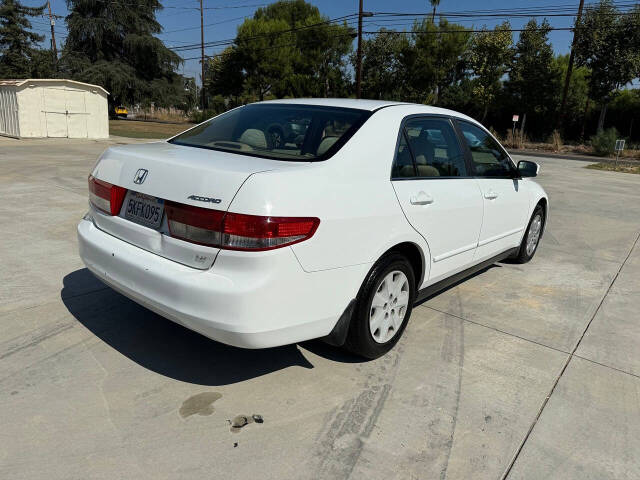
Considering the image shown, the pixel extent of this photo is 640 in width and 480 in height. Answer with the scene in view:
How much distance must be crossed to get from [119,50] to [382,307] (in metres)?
50.8

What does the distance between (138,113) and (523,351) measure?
180 ft

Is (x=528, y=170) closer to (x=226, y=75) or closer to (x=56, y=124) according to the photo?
(x=56, y=124)

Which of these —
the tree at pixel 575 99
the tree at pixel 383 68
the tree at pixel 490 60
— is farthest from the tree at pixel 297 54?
the tree at pixel 575 99

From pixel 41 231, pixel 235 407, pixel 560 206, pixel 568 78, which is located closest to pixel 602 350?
pixel 235 407

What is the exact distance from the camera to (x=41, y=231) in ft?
18.9

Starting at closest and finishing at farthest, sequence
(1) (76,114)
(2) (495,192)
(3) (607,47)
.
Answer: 1. (2) (495,192)
2. (1) (76,114)
3. (3) (607,47)

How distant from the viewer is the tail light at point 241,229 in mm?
2342

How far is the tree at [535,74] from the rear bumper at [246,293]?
118 ft

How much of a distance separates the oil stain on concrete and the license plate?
95cm

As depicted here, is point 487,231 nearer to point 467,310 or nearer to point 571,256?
point 467,310

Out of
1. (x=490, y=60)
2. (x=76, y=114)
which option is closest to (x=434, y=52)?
(x=490, y=60)

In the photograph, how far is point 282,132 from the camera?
328 cm

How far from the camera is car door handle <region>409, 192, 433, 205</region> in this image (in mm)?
3136

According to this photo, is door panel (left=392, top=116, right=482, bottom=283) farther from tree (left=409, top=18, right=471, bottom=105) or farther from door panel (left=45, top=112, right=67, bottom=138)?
tree (left=409, top=18, right=471, bottom=105)
